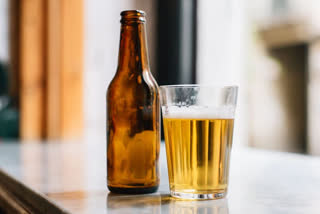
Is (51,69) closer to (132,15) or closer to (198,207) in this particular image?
(132,15)

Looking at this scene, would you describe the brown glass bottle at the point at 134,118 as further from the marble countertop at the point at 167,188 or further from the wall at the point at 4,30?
the wall at the point at 4,30

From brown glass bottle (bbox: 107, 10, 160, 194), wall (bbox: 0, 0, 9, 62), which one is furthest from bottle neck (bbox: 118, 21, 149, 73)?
wall (bbox: 0, 0, 9, 62)

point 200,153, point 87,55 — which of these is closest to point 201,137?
point 200,153

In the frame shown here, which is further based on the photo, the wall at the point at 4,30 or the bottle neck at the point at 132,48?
the wall at the point at 4,30

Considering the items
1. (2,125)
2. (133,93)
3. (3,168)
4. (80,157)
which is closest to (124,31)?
(133,93)

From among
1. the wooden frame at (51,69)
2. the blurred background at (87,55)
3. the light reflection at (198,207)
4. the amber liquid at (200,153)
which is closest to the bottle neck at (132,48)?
the amber liquid at (200,153)

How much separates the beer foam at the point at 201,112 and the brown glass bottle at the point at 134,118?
0.19 ft

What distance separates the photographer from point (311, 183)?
81cm

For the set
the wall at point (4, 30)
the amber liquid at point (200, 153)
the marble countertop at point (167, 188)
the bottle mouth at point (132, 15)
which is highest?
the wall at point (4, 30)

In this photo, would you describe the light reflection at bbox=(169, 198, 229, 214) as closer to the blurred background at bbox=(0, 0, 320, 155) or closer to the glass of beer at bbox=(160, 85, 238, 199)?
the glass of beer at bbox=(160, 85, 238, 199)

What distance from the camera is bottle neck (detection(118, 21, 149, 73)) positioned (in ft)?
2.18

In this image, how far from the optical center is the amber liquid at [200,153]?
598 mm

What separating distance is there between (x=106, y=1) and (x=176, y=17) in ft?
1.33

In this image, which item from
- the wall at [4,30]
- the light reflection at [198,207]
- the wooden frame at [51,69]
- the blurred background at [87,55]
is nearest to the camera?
the light reflection at [198,207]
